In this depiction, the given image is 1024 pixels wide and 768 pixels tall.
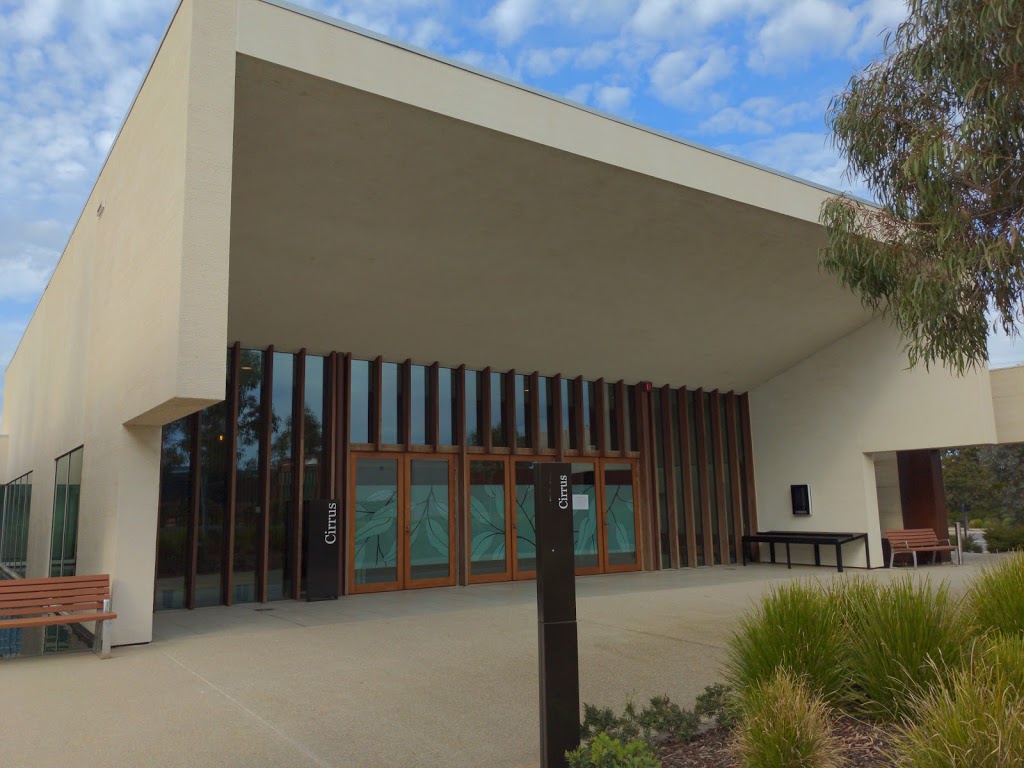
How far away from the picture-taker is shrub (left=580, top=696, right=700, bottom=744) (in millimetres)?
4094

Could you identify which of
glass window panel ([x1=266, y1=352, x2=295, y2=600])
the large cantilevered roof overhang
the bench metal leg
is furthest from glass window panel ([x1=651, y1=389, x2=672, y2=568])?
the bench metal leg

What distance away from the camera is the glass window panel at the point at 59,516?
11.4m

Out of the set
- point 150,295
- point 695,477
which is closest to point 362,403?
point 150,295

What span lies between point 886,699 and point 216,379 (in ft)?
17.5

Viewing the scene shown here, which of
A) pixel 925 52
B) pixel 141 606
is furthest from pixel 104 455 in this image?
pixel 925 52

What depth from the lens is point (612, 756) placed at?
12.0 feet

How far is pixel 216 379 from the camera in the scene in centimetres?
646

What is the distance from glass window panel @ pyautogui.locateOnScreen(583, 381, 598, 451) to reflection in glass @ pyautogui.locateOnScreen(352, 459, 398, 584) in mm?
4209

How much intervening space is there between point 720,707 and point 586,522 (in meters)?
10.7

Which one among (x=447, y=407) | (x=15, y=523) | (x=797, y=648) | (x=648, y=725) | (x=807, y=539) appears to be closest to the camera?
(x=648, y=725)

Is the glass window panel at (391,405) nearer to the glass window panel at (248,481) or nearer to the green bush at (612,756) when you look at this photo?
the glass window panel at (248,481)

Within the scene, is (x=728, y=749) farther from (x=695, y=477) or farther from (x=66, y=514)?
(x=695, y=477)

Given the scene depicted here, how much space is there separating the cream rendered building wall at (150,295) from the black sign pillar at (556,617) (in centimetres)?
351

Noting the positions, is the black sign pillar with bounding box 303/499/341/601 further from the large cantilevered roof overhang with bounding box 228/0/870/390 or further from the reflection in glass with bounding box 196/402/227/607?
the large cantilevered roof overhang with bounding box 228/0/870/390
